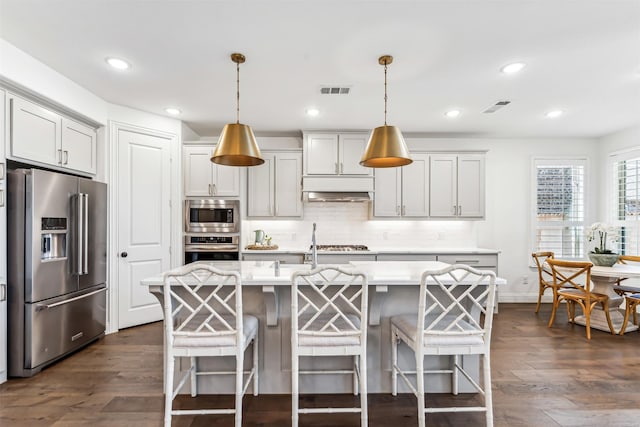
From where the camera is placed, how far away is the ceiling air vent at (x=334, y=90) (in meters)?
3.41

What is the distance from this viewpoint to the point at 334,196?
15.6 ft

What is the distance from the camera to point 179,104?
388 cm

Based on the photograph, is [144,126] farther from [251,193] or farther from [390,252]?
[390,252]

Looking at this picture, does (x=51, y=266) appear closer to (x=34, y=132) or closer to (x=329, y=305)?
(x=34, y=132)

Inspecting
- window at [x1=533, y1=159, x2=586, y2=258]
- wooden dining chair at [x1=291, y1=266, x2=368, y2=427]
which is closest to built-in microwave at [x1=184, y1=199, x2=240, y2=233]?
wooden dining chair at [x1=291, y1=266, x2=368, y2=427]

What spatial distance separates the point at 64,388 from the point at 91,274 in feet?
3.78

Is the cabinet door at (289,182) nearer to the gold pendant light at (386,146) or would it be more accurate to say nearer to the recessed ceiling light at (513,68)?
the gold pendant light at (386,146)

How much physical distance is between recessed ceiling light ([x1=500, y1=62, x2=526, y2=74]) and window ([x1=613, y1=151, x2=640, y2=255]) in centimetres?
318

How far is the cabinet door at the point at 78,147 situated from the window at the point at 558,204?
19.8 ft

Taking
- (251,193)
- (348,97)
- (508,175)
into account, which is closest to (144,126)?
(251,193)

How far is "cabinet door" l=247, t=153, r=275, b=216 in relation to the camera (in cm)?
481

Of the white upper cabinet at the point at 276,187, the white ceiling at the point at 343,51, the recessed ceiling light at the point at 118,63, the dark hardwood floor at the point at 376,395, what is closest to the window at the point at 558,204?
the white ceiling at the point at 343,51

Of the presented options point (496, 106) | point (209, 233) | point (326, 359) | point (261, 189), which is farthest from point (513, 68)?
point (209, 233)

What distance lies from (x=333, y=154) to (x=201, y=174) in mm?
1818
